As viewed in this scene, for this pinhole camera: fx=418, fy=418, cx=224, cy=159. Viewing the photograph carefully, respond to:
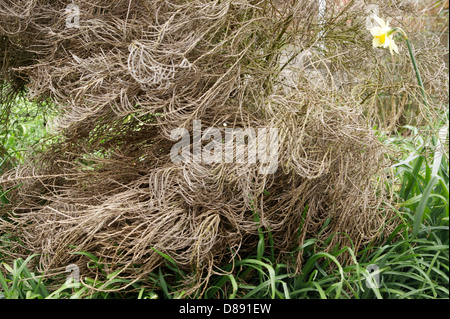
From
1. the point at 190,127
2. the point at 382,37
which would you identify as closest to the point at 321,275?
the point at 190,127

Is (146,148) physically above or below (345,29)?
below

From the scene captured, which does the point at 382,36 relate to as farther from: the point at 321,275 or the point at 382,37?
the point at 321,275

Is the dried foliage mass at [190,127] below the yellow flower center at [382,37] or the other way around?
below

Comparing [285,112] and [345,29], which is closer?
[285,112]

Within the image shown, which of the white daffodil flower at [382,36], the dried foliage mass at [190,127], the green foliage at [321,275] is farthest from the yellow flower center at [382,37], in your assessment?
the green foliage at [321,275]

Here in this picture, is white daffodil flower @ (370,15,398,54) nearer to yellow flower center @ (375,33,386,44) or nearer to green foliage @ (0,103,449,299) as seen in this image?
yellow flower center @ (375,33,386,44)

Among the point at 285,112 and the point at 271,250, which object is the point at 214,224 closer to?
the point at 271,250

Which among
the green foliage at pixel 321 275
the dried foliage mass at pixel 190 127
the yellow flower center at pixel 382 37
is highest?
the yellow flower center at pixel 382 37

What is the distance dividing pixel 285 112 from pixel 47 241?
4.07 feet

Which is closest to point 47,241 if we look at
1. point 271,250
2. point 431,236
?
point 271,250

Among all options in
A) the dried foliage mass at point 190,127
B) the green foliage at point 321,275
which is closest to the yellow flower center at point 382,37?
the dried foliage mass at point 190,127

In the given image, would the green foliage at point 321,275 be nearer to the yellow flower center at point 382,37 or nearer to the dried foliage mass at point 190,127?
the dried foliage mass at point 190,127

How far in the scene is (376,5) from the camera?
2.28 m
